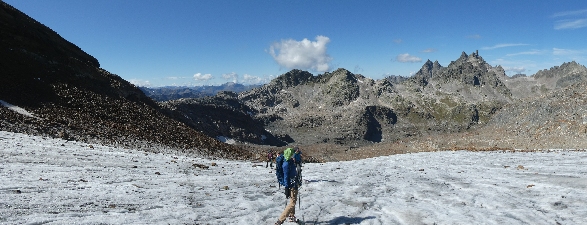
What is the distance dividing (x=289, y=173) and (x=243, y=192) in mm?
5878

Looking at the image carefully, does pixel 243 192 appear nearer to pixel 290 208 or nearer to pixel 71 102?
pixel 290 208

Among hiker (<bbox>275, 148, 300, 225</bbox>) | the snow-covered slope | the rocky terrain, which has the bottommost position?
the snow-covered slope

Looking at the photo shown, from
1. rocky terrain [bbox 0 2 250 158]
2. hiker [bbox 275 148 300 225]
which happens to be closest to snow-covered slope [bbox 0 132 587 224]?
hiker [bbox 275 148 300 225]

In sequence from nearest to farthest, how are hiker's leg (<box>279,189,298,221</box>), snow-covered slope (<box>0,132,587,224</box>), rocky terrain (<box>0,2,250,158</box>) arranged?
hiker's leg (<box>279,189,298,221</box>), snow-covered slope (<box>0,132,587,224</box>), rocky terrain (<box>0,2,250,158</box>)

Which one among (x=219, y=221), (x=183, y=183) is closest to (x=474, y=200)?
(x=219, y=221)

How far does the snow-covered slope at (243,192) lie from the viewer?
39.2ft

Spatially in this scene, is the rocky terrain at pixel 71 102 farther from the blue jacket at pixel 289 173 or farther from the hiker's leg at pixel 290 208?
the hiker's leg at pixel 290 208

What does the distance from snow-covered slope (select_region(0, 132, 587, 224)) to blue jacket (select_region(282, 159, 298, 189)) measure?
1.81 meters

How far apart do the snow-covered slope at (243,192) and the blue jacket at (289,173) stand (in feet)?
5.93

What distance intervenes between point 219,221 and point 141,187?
21.4 ft

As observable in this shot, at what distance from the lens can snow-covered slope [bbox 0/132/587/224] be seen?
12.0 m

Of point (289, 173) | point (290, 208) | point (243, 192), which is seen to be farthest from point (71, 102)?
point (290, 208)

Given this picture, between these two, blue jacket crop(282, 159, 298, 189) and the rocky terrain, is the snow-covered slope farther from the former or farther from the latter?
the rocky terrain

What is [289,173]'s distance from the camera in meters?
12.0
